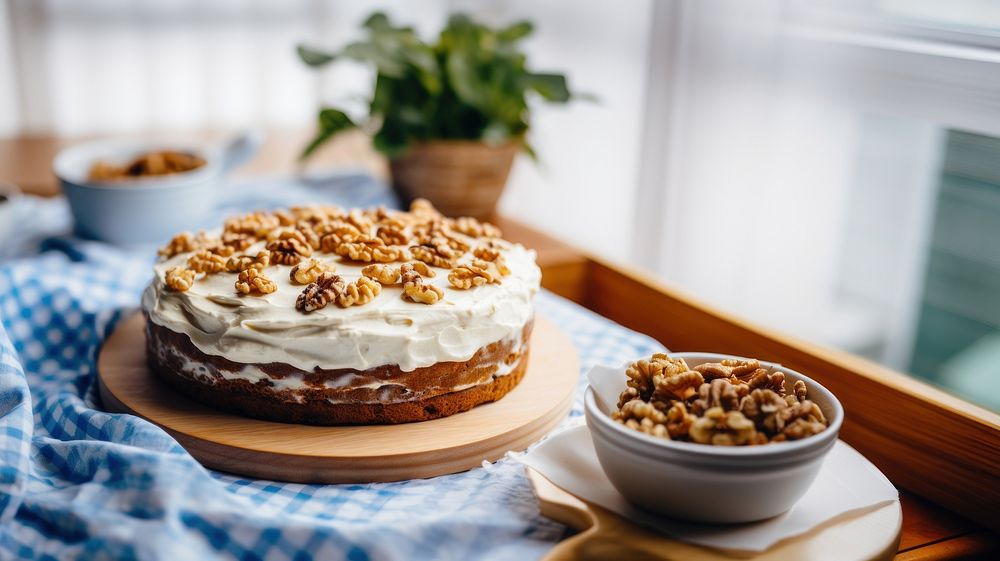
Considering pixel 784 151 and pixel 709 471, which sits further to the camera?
pixel 784 151

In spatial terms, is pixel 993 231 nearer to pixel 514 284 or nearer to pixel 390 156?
pixel 390 156

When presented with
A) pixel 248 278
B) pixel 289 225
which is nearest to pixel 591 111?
pixel 289 225

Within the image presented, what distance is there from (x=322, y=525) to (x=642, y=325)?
2.61ft

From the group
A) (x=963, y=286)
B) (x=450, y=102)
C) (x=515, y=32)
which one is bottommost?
(x=963, y=286)

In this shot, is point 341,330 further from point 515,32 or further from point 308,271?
point 515,32

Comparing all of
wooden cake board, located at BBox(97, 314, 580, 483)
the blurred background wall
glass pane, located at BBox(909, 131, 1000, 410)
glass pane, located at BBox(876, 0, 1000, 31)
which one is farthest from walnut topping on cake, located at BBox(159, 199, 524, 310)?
glass pane, located at BBox(909, 131, 1000, 410)

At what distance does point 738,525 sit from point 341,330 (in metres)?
0.45

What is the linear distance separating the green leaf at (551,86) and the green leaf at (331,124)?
15.2 inches

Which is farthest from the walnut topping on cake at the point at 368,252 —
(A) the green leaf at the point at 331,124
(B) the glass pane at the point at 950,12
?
(B) the glass pane at the point at 950,12

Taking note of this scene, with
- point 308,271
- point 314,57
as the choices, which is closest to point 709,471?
point 308,271

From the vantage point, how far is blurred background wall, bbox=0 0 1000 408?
1690 mm

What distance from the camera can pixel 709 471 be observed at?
0.78m

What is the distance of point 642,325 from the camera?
1505mm

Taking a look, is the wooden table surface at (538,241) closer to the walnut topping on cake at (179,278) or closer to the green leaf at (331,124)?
the green leaf at (331,124)
